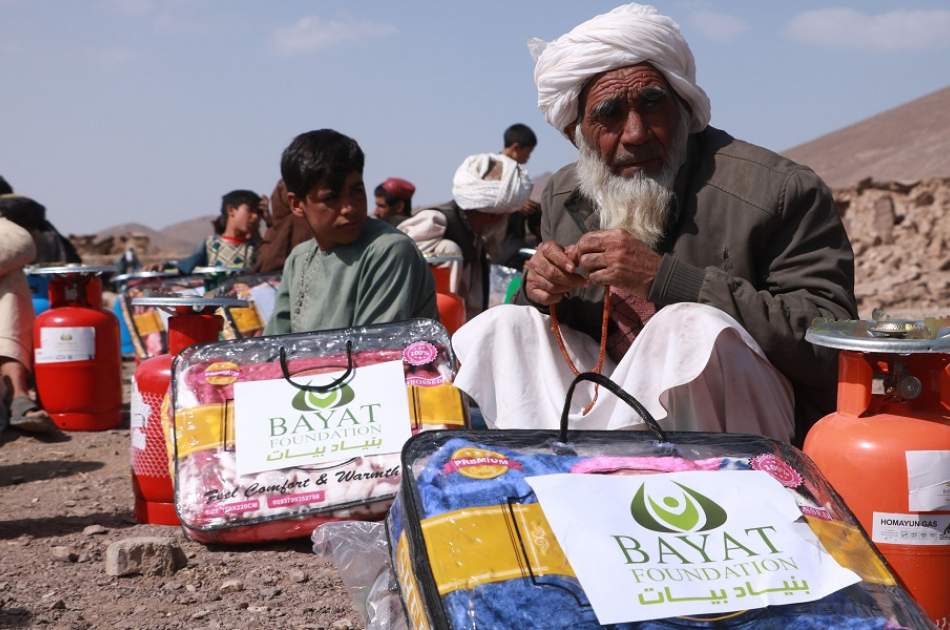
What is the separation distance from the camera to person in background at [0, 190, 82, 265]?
21.4ft

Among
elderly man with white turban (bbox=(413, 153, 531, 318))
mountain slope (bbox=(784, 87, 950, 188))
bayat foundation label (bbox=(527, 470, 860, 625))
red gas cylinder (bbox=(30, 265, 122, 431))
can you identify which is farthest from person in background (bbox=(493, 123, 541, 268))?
mountain slope (bbox=(784, 87, 950, 188))

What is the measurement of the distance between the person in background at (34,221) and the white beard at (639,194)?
13.0ft

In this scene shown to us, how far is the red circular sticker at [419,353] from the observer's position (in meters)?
3.21

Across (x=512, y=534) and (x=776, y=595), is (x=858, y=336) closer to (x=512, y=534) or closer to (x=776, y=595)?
(x=776, y=595)

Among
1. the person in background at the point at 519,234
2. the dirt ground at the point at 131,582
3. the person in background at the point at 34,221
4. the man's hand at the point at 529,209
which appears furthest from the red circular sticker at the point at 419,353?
the man's hand at the point at 529,209

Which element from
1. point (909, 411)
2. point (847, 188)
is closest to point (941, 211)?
point (847, 188)

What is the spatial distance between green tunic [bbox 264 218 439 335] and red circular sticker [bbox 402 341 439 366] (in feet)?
1.70

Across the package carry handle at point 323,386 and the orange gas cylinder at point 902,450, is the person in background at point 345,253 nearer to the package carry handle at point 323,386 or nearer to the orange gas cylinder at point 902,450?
the package carry handle at point 323,386

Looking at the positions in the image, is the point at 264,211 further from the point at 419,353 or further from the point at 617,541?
the point at 617,541

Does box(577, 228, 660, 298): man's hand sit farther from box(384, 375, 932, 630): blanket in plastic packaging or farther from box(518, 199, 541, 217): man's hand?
box(518, 199, 541, 217): man's hand

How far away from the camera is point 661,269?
2.69 metres

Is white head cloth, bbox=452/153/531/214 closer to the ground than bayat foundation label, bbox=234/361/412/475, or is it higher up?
higher up

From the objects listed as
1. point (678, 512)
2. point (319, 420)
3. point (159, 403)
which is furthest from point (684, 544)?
point (159, 403)

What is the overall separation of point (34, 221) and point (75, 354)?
1385mm
